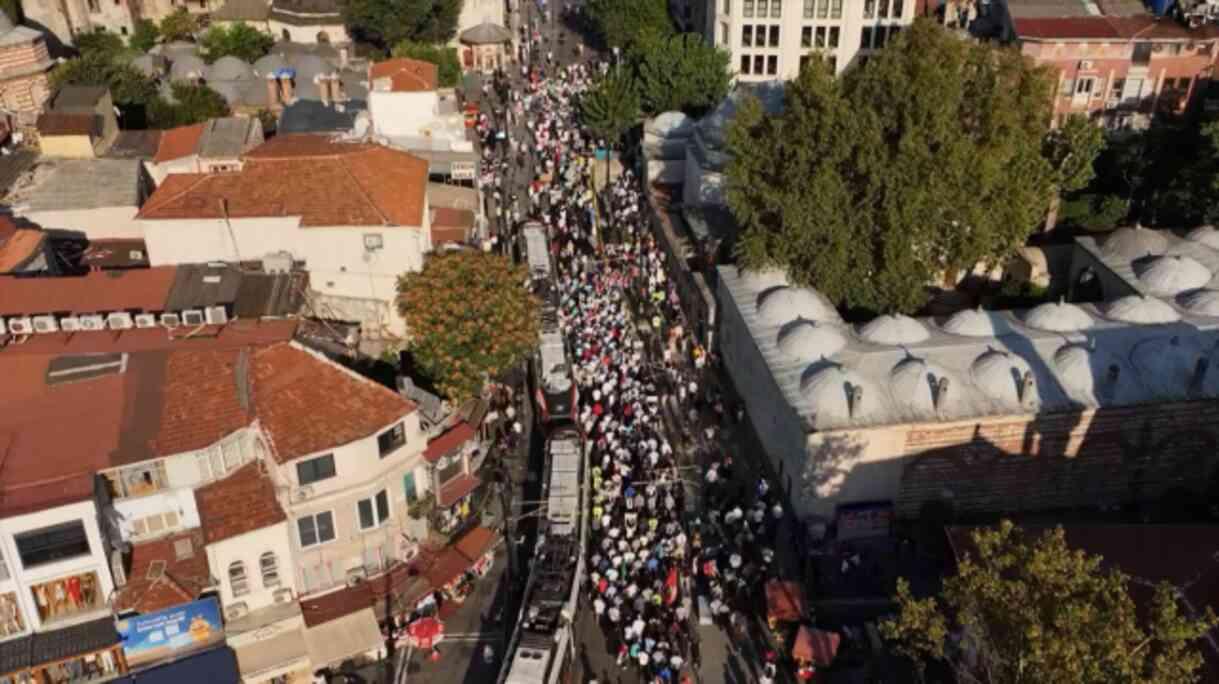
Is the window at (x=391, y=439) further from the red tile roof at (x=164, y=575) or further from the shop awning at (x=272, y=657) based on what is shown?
the shop awning at (x=272, y=657)

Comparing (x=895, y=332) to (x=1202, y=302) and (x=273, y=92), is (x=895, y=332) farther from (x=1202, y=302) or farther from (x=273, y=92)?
(x=273, y=92)

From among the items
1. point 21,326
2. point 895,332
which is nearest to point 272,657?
point 21,326

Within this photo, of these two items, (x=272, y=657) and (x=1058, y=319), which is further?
(x=1058, y=319)

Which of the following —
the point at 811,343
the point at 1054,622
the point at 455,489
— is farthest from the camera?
the point at 811,343

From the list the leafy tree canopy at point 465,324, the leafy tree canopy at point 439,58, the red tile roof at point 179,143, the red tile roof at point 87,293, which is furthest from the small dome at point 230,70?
the leafy tree canopy at point 465,324

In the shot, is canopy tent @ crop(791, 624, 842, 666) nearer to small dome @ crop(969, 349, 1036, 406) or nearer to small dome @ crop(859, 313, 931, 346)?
small dome @ crop(969, 349, 1036, 406)

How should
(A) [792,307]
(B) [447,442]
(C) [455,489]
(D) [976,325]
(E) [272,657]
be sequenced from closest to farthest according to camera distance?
(E) [272,657] < (B) [447,442] < (C) [455,489] < (D) [976,325] < (A) [792,307]

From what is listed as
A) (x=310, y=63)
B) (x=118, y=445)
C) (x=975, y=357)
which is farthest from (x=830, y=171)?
(x=310, y=63)
